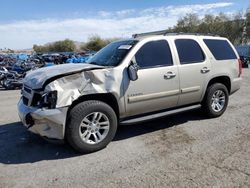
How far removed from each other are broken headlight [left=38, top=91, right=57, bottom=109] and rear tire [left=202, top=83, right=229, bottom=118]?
3.41 m

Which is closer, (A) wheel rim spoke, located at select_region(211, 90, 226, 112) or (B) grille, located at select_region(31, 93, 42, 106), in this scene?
(B) grille, located at select_region(31, 93, 42, 106)

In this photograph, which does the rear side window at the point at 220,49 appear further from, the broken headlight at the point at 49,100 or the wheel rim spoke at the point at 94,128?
the broken headlight at the point at 49,100

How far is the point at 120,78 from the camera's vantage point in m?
4.89

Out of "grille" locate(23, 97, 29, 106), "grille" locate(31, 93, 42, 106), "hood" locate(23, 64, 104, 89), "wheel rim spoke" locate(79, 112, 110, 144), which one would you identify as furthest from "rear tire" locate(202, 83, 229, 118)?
"grille" locate(23, 97, 29, 106)

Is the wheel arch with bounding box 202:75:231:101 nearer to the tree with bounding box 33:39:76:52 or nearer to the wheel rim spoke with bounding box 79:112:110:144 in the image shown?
the wheel rim spoke with bounding box 79:112:110:144

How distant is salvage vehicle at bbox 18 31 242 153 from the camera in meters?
4.45

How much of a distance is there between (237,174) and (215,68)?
9.78 feet

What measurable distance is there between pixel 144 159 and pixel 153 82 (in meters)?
1.47

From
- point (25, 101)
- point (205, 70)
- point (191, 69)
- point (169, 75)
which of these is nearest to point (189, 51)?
point (191, 69)

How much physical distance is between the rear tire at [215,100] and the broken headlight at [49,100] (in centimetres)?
341

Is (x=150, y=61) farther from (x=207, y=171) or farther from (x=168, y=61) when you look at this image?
(x=207, y=171)

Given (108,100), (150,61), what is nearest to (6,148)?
(108,100)

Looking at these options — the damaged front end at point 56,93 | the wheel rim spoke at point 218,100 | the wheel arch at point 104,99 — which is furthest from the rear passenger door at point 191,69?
the damaged front end at point 56,93

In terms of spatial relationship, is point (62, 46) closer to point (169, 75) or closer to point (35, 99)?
point (169, 75)
